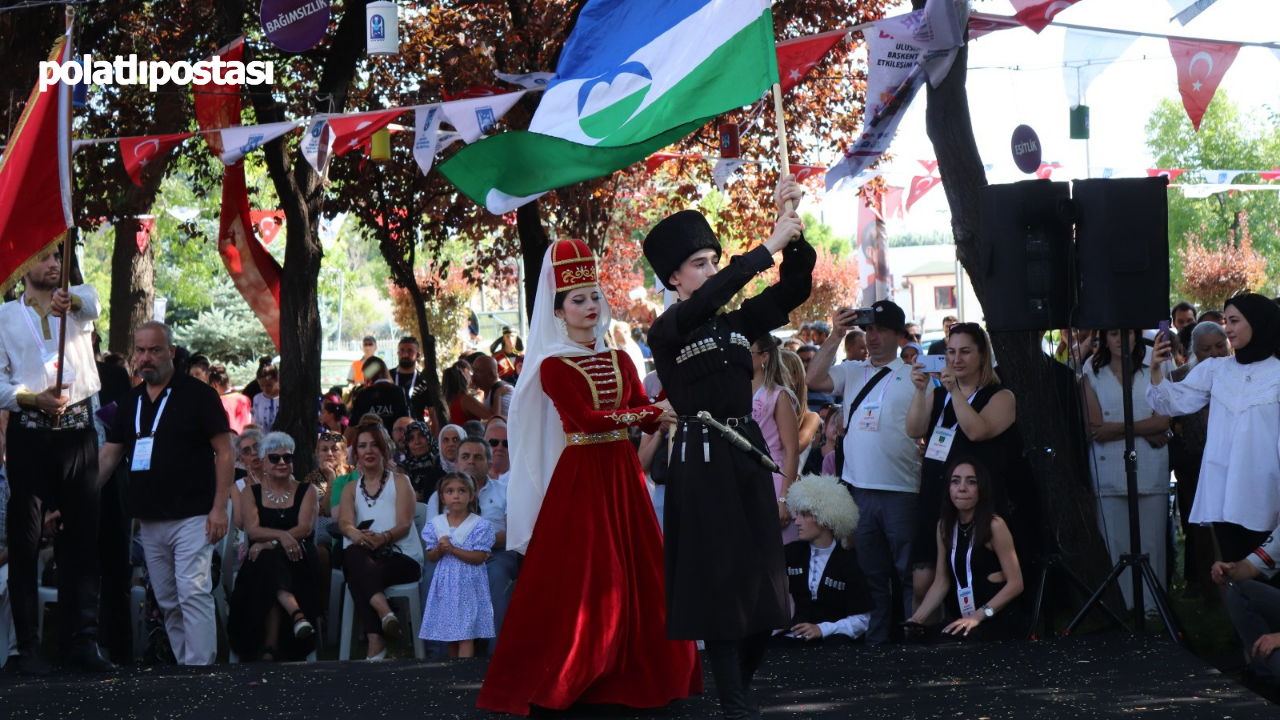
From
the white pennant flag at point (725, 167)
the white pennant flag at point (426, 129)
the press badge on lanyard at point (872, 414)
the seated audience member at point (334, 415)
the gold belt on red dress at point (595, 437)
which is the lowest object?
the gold belt on red dress at point (595, 437)

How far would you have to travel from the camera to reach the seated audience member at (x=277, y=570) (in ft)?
26.0

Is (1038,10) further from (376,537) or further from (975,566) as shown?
(376,537)

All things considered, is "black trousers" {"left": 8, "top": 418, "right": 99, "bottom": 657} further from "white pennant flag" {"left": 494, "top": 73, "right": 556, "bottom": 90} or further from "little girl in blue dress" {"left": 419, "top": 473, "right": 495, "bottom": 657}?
"white pennant flag" {"left": 494, "top": 73, "right": 556, "bottom": 90}

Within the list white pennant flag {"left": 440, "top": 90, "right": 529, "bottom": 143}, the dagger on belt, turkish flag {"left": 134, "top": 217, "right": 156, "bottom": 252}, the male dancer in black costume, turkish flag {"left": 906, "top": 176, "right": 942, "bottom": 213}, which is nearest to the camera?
the male dancer in black costume

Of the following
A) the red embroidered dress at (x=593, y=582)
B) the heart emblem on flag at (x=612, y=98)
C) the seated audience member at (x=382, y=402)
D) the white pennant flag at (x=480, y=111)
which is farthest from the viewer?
the seated audience member at (x=382, y=402)

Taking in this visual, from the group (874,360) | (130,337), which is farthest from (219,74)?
(130,337)

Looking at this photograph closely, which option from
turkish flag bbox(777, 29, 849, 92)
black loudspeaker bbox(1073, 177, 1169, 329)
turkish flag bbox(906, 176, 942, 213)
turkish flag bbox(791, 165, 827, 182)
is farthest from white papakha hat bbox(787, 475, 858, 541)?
turkish flag bbox(906, 176, 942, 213)

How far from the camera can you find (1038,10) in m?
→ 7.68

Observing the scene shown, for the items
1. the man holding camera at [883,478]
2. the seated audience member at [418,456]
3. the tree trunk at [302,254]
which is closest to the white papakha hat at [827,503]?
the man holding camera at [883,478]

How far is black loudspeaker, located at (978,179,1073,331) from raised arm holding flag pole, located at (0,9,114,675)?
448 centimetres

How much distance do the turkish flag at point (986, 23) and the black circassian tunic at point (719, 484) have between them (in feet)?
12.5

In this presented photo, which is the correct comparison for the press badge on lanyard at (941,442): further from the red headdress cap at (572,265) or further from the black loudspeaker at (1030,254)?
the red headdress cap at (572,265)

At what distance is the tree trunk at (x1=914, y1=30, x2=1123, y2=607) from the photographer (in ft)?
24.5

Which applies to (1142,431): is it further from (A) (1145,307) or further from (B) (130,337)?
(B) (130,337)
